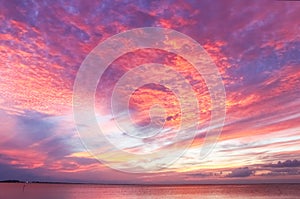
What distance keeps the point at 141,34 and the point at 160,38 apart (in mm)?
1521

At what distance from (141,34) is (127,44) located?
1.34 m

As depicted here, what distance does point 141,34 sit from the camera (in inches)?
894

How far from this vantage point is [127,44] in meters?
23.1

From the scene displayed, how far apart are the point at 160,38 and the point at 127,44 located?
264 centimetres

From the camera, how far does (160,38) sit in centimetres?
2233
